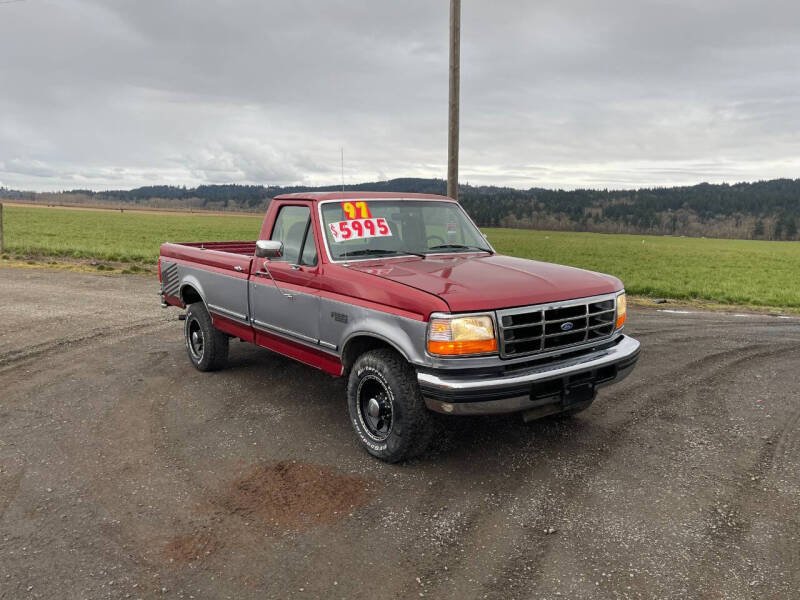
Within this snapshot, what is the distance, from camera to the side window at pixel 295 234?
497 centimetres

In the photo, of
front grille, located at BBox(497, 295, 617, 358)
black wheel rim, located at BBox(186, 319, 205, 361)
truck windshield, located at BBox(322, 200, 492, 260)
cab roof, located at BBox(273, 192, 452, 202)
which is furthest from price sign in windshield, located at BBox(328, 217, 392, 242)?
black wheel rim, located at BBox(186, 319, 205, 361)

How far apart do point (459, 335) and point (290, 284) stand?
6.27 ft

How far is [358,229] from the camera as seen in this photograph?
492 cm

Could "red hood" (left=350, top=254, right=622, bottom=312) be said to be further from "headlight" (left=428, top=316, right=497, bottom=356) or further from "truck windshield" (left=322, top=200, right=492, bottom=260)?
"truck windshield" (left=322, top=200, right=492, bottom=260)

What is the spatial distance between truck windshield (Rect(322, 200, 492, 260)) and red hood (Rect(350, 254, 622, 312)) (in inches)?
9.3

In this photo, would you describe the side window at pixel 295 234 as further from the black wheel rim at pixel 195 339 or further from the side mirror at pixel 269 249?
the black wheel rim at pixel 195 339

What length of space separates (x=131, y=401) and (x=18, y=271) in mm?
12657

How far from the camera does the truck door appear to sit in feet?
15.8

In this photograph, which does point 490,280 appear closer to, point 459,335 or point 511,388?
point 459,335

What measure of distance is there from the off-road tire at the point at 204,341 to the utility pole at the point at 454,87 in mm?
5614

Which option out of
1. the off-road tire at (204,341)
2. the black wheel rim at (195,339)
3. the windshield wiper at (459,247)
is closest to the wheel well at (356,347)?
→ the windshield wiper at (459,247)

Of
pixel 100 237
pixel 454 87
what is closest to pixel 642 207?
pixel 100 237

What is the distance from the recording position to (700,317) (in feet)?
34.2

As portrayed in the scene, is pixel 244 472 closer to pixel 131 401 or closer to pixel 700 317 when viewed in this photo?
pixel 131 401
